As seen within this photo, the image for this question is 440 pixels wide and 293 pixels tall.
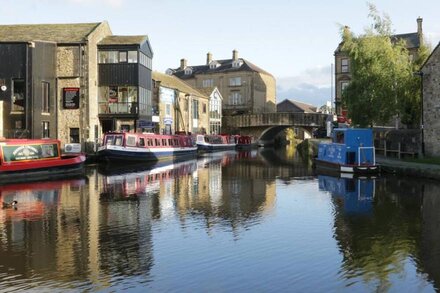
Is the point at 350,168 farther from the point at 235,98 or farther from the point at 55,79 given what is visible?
the point at 235,98

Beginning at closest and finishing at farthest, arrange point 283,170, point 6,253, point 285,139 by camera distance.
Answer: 1. point 6,253
2. point 283,170
3. point 285,139

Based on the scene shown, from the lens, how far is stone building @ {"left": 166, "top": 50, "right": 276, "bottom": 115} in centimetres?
8075

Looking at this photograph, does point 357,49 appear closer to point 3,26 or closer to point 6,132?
point 6,132

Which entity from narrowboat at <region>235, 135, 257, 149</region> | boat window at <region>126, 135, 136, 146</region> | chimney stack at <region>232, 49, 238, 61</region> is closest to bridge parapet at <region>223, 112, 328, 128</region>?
narrowboat at <region>235, 135, 257, 149</region>

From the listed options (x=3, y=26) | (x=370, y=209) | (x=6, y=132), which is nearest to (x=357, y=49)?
(x=370, y=209)

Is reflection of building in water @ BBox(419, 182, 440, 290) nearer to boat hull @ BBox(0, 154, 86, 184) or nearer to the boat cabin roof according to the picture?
the boat cabin roof

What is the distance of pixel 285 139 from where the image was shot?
9025cm

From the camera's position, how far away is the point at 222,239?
41.6ft

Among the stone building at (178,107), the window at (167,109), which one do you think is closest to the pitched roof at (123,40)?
the stone building at (178,107)

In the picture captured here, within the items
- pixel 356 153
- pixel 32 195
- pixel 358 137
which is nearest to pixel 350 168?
pixel 356 153

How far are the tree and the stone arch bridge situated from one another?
33772mm

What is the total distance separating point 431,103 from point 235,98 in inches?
2037

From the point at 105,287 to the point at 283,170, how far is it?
2577cm

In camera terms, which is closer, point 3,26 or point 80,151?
point 80,151
